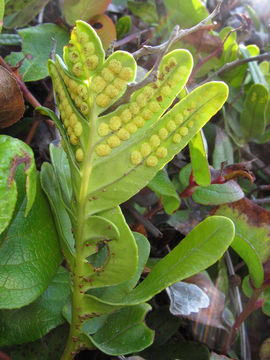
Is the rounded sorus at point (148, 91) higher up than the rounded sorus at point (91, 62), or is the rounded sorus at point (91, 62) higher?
the rounded sorus at point (91, 62)

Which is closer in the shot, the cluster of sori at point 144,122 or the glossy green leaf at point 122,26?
the cluster of sori at point 144,122

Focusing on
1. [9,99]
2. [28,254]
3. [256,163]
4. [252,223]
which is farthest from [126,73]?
[256,163]

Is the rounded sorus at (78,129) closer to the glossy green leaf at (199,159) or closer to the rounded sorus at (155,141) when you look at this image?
the rounded sorus at (155,141)

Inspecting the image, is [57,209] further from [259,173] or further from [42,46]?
[259,173]

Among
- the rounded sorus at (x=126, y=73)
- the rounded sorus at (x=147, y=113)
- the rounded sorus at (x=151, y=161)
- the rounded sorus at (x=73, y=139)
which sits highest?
the rounded sorus at (x=126, y=73)

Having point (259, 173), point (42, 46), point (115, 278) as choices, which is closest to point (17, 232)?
point (115, 278)

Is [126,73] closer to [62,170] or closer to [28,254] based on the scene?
[62,170]

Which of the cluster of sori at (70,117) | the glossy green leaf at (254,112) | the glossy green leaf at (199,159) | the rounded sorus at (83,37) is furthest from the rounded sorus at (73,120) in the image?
the glossy green leaf at (254,112)
